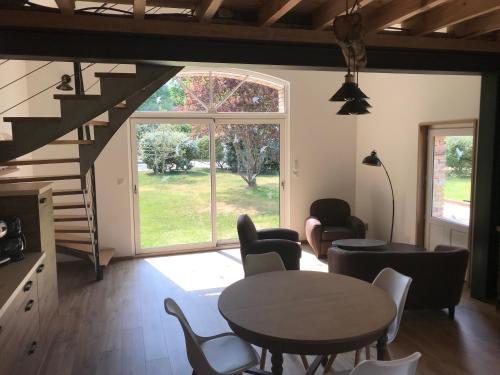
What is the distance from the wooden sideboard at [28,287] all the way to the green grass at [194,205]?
2.87 meters

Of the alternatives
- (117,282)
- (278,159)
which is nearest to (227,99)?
(278,159)

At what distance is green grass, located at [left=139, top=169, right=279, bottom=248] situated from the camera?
632 cm

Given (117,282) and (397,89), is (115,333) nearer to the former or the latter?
(117,282)

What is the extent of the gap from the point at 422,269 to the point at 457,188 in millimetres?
1798

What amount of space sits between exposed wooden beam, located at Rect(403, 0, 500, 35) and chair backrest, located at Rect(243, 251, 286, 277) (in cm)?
230

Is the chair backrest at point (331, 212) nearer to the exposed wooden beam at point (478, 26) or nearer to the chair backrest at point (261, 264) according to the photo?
the exposed wooden beam at point (478, 26)

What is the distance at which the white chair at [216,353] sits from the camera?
2146 millimetres

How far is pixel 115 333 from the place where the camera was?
3703 mm

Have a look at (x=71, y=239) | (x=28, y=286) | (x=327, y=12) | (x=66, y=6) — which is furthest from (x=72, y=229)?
(x=327, y=12)

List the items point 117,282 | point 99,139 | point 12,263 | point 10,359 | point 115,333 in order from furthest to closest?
point 117,282, point 99,139, point 115,333, point 12,263, point 10,359

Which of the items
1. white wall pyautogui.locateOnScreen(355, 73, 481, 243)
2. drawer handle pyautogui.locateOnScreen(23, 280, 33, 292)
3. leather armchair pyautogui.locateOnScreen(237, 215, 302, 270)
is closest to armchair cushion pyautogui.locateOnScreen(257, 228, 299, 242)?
leather armchair pyautogui.locateOnScreen(237, 215, 302, 270)

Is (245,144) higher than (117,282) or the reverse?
higher

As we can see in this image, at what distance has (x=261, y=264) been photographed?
10.4ft

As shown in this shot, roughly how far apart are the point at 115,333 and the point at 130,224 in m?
2.60
